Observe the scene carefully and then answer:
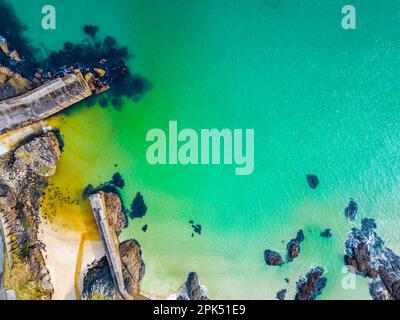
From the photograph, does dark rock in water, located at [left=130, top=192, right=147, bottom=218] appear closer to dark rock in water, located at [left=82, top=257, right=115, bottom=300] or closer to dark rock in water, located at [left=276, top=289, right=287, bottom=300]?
dark rock in water, located at [left=82, top=257, right=115, bottom=300]

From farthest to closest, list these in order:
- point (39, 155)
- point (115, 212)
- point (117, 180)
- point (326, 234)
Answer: point (326, 234) → point (117, 180) → point (115, 212) → point (39, 155)

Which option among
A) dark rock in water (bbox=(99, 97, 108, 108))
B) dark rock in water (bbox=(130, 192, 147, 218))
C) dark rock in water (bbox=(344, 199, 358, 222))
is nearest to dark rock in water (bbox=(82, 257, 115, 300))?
dark rock in water (bbox=(130, 192, 147, 218))

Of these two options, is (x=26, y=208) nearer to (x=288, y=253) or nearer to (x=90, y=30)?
(x=90, y=30)

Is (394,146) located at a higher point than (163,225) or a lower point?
higher

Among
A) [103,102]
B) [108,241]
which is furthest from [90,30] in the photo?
[108,241]

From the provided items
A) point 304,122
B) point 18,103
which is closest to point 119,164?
point 18,103

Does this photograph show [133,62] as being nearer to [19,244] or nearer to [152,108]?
[152,108]
